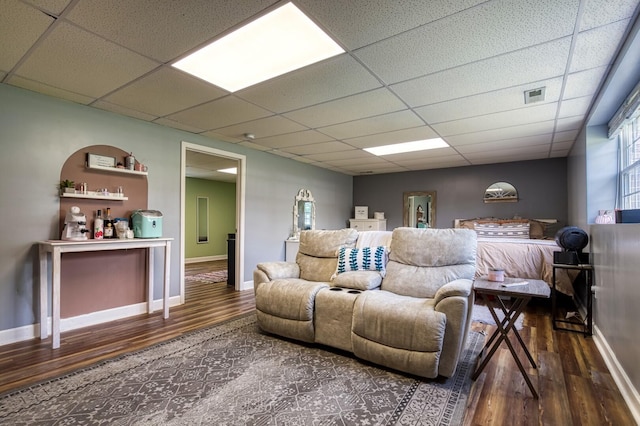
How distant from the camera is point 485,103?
3.05 m

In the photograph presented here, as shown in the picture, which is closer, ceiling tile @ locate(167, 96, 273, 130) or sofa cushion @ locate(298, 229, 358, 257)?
ceiling tile @ locate(167, 96, 273, 130)

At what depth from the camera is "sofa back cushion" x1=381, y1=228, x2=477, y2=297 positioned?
8.84ft

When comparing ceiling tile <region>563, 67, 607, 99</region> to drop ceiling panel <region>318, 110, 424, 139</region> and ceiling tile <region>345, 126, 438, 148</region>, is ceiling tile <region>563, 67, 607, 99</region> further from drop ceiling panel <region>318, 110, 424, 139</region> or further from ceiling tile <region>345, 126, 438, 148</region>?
ceiling tile <region>345, 126, 438, 148</region>

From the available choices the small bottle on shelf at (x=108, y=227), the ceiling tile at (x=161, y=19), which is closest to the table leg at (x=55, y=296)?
the small bottle on shelf at (x=108, y=227)

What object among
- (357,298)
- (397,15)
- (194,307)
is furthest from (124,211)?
(397,15)

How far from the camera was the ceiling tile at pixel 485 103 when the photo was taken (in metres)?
2.69

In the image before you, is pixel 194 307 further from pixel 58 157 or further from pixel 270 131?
pixel 270 131

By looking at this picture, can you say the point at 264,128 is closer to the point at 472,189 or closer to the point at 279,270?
the point at 279,270

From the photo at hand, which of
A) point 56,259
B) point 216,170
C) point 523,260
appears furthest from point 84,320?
point 523,260

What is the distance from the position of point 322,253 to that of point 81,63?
2.64 meters

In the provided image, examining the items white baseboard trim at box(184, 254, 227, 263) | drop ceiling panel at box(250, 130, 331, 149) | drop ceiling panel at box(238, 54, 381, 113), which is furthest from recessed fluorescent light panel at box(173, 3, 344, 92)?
white baseboard trim at box(184, 254, 227, 263)

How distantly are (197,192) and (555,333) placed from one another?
785cm

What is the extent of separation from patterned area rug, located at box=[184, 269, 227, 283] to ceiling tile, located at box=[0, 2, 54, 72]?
13.6 feet

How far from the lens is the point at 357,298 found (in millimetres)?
2498
